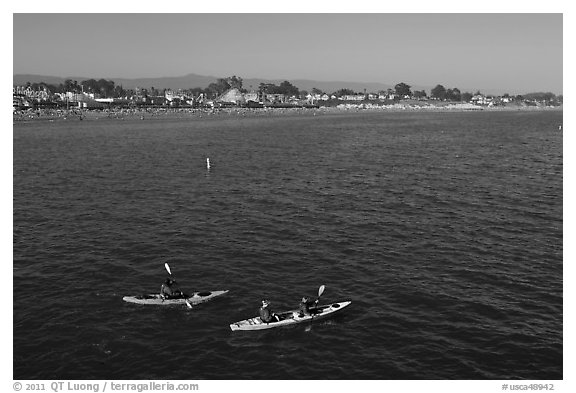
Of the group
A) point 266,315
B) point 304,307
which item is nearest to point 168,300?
point 266,315

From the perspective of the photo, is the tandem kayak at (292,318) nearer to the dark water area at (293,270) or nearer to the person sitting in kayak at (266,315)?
the person sitting in kayak at (266,315)

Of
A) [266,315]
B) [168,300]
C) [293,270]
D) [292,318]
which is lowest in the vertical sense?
[292,318]

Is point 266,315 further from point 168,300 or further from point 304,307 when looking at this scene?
point 168,300

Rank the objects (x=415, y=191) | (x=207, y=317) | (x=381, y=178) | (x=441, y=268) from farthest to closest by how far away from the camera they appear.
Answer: (x=381, y=178) < (x=415, y=191) < (x=441, y=268) < (x=207, y=317)

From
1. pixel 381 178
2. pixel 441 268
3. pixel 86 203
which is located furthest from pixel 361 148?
pixel 441 268

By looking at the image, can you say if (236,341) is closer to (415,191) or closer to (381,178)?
(415,191)

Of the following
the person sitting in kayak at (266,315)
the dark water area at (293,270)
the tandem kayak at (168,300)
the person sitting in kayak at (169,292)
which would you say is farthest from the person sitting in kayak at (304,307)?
the person sitting in kayak at (169,292)
